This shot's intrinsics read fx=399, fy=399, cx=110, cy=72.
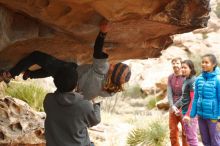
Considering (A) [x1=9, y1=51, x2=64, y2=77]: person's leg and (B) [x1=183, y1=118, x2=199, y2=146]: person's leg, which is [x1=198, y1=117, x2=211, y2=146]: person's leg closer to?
(B) [x1=183, y1=118, x2=199, y2=146]: person's leg

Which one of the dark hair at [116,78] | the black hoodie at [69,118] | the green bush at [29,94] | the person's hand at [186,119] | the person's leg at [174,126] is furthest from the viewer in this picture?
the green bush at [29,94]

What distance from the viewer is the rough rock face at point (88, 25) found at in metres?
4.06

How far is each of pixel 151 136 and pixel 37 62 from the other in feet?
15.3

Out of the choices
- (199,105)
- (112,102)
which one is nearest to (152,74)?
(112,102)

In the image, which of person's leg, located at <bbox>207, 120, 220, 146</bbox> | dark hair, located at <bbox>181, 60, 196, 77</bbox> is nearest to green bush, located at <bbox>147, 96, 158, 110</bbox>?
dark hair, located at <bbox>181, 60, 196, 77</bbox>

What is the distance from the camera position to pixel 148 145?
8703 millimetres

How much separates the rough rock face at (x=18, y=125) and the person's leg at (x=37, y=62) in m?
1.00

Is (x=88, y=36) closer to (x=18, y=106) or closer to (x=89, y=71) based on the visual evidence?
(x=89, y=71)

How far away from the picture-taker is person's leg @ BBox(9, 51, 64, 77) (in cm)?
469

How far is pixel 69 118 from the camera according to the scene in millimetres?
3609

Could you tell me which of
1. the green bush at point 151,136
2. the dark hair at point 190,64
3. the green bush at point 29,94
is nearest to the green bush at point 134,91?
the green bush at point 151,136

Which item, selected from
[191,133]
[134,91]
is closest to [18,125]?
[191,133]

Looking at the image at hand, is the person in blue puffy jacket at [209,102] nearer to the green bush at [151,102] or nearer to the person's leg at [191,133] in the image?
the person's leg at [191,133]

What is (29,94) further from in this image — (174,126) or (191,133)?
(191,133)
